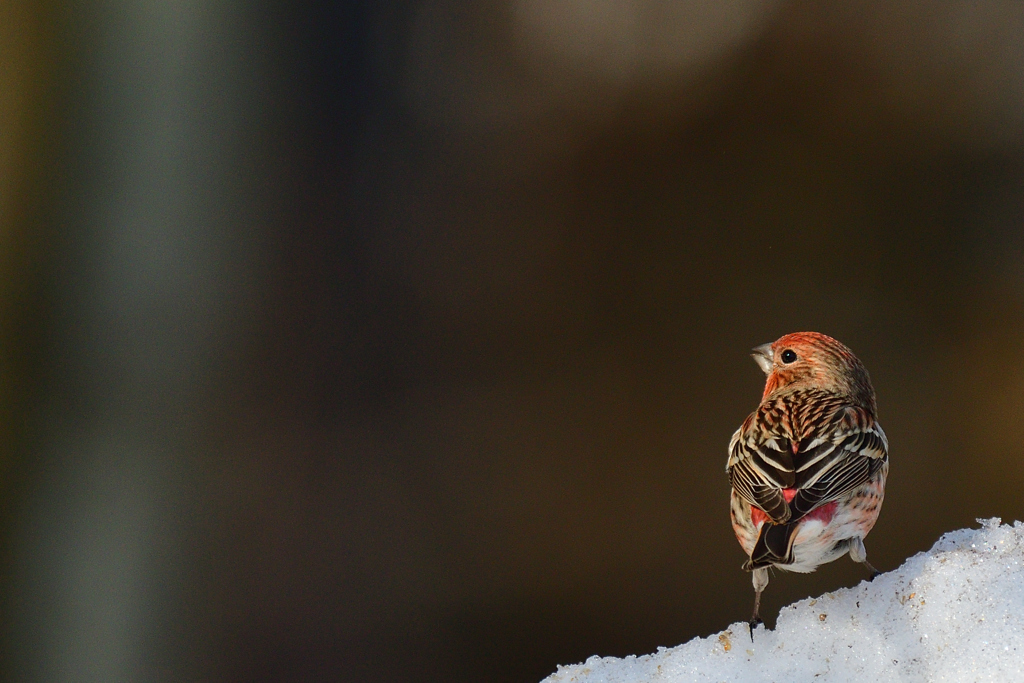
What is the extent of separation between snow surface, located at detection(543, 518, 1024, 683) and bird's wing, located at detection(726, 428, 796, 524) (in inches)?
4.1

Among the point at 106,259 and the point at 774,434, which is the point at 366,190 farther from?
the point at 774,434

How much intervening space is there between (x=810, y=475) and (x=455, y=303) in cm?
76

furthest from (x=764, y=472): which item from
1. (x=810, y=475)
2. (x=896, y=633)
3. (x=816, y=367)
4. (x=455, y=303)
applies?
(x=455, y=303)

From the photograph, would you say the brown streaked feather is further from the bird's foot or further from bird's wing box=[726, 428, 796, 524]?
the bird's foot

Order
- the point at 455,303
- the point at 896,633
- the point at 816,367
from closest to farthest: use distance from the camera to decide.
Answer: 1. the point at 896,633
2. the point at 816,367
3. the point at 455,303

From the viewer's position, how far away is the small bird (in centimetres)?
68

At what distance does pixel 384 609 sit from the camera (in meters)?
1.28

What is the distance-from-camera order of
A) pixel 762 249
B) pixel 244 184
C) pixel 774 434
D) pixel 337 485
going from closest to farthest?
1. pixel 774 434
2. pixel 762 249
3. pixel 337 485
4. pixel 244 184

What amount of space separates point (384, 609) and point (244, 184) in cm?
81

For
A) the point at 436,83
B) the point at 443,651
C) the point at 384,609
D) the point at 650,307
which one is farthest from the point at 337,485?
the point at 436,83

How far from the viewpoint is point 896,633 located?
2.16ft

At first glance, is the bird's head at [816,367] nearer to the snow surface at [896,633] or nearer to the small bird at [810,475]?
the small bird at [810,475]

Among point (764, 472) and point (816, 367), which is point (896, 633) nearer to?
point (764, 472)

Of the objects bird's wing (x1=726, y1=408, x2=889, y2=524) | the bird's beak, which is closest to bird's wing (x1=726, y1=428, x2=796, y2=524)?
bird's wing (x1=726, y1=408, x2=889, y2=524)
